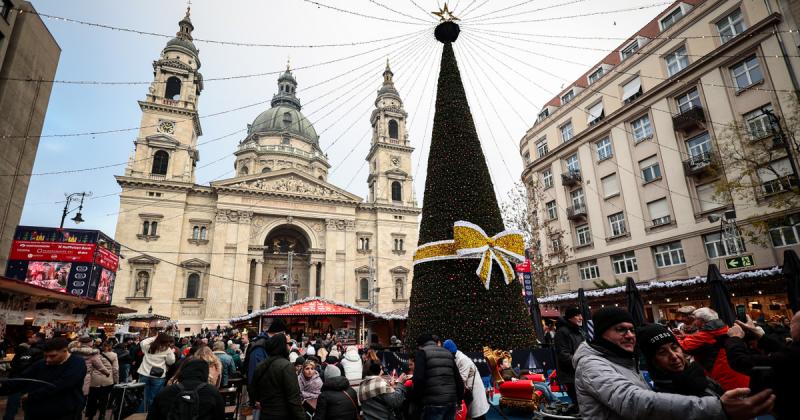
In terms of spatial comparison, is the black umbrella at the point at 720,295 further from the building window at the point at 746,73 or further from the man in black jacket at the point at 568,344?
the building window at the point at 746,73

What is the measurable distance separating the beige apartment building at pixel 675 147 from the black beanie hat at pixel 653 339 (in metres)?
17.2

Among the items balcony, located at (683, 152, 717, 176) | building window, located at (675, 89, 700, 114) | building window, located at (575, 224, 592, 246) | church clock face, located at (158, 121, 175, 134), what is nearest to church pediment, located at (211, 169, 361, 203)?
church clock face, located at (158, 121, 175, 134)

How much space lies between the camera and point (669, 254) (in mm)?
19922

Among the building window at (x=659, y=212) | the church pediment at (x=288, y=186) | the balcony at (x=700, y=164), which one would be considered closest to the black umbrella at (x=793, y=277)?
the balcony at (x=700, y=164)

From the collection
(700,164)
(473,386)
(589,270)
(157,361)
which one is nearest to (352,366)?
(473,386)

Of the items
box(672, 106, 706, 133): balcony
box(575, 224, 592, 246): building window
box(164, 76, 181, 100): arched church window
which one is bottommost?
box(575, 224, 592, 246): building window

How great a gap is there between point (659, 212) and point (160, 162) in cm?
4060

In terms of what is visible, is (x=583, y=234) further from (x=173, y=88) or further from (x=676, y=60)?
(x=173, y=88)

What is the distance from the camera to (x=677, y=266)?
19406 mm

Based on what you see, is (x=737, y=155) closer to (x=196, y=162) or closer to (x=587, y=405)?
(x=587, y=405)

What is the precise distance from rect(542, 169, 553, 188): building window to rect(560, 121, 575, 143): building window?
2.64m

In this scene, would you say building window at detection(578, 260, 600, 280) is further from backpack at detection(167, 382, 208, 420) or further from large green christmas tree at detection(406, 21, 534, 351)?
backpack at detection(167, 382, 208, 420)

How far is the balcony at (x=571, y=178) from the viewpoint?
2573 cm

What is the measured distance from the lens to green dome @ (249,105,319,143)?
174 ft
